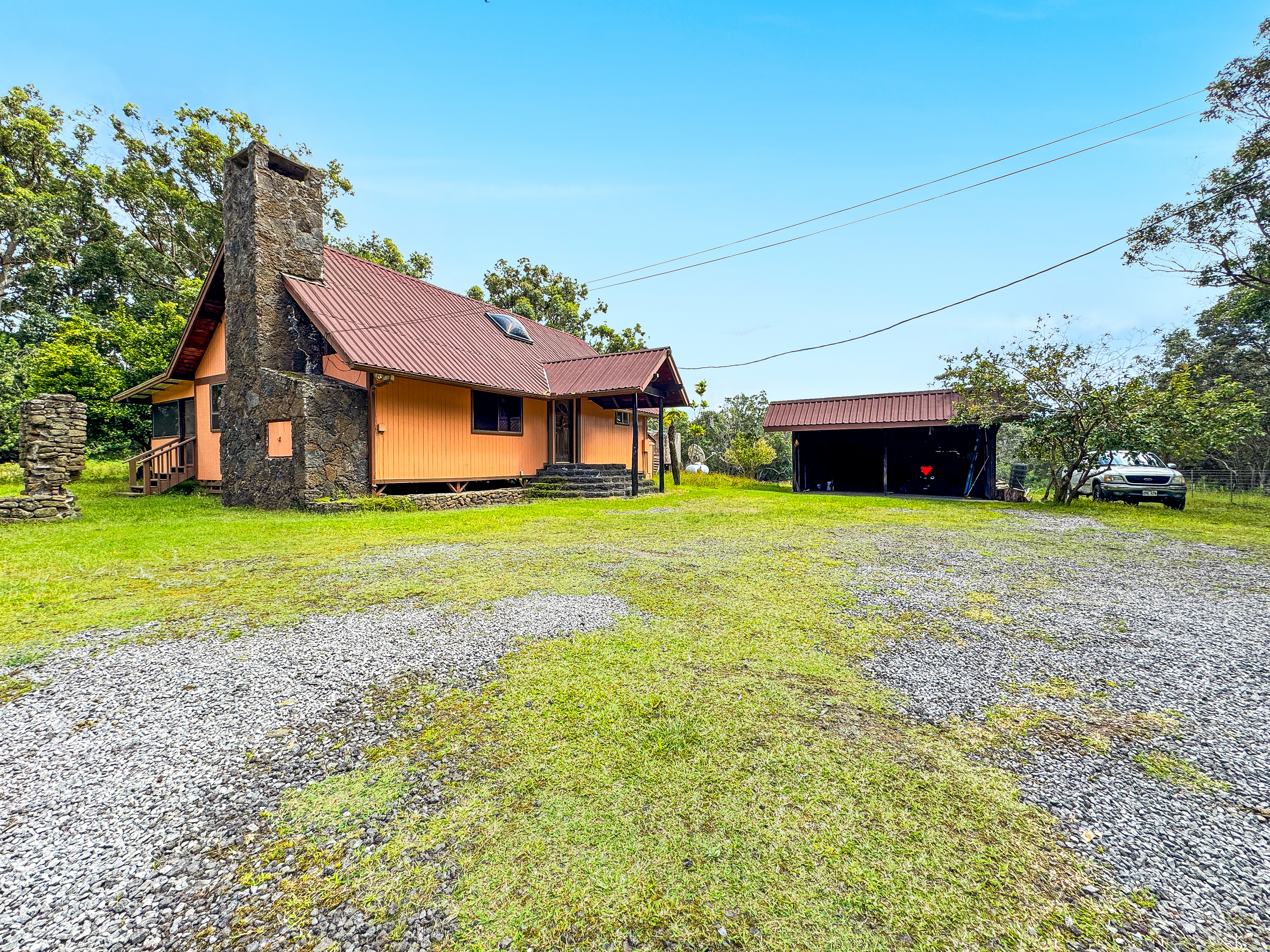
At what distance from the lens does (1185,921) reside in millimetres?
1330

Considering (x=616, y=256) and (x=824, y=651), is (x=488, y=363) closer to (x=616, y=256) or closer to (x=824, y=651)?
(x=616, y=256)

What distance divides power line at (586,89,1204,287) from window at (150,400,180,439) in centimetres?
1504

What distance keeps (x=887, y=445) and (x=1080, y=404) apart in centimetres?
704

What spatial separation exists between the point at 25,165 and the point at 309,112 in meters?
14.1

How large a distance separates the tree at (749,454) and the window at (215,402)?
20.2 metres

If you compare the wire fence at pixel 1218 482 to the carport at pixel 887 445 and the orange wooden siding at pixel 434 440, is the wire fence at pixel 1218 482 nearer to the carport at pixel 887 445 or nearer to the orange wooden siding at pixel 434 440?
the carport at pixel 887 445

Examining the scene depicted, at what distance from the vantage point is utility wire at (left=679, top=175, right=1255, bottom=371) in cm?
1252

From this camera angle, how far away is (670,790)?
73.7 inches

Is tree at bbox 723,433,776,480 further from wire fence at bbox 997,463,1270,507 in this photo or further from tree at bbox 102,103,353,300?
tree at bbox 102,103,353,300

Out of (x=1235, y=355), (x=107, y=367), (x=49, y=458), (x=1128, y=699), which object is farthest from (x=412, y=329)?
(x=1235, y=355)

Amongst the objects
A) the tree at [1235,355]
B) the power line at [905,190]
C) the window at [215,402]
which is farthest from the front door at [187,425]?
the tree at [1235,355]

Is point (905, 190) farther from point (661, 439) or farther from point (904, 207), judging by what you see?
point (661, 439)

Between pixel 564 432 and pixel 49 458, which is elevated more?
pixel 564 432

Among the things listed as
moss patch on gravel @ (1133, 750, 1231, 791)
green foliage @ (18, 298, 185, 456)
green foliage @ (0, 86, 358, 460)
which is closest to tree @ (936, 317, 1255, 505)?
moss patch on gravel @ (1133, 750, 1231, 791)
